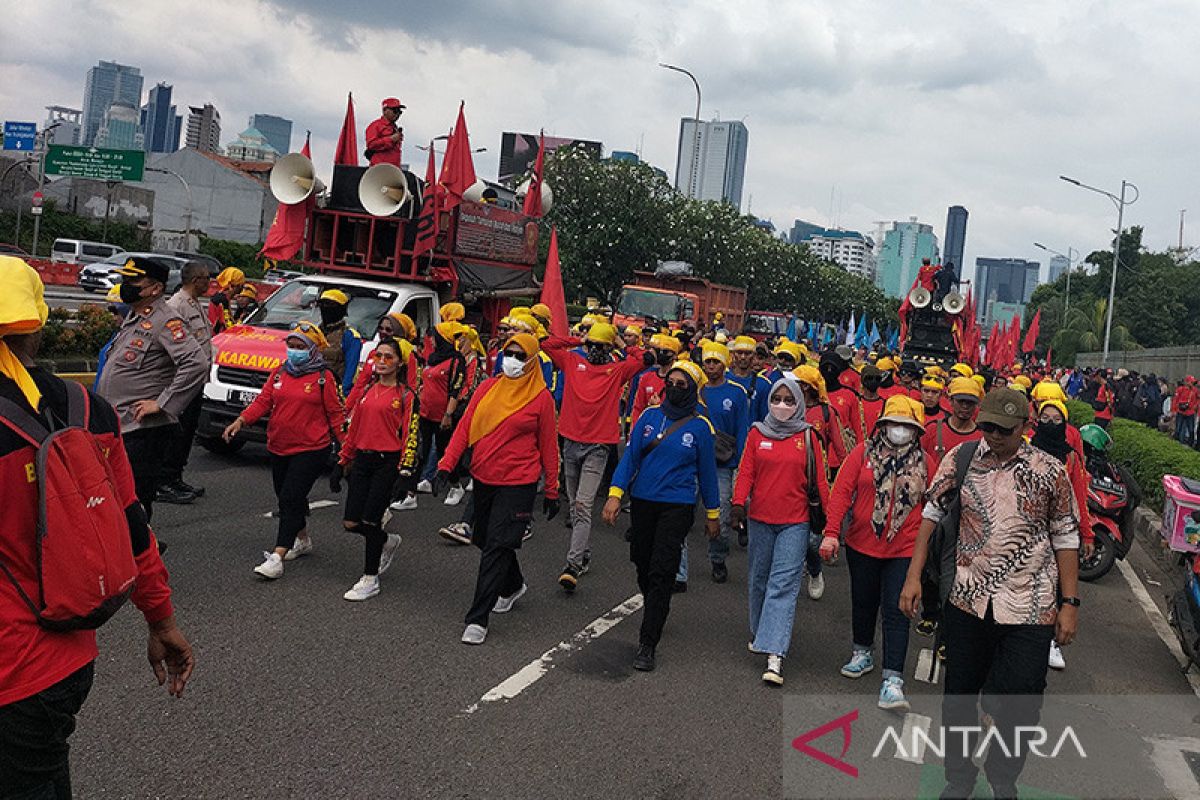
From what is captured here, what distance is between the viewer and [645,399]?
9.30 m

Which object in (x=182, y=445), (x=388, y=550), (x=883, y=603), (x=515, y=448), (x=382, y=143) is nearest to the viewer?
(x=883, y=603)

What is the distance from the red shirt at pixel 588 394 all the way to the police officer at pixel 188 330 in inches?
97.1

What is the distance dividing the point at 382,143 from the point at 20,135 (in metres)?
35.4

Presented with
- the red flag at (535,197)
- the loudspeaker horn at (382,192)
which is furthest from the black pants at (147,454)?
the red flag at (535,197)

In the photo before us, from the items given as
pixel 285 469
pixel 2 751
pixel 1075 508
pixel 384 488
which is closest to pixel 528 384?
pixel 384 488

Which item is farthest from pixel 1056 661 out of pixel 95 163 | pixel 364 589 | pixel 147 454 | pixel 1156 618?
pixel 95 163

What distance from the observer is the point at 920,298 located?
82.9 ft

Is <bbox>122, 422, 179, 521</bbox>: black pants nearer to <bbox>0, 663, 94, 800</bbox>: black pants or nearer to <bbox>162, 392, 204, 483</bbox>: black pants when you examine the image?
<bbox>162, 392, 204, 483</bbox>: black pants

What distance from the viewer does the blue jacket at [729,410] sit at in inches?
Answer: 335

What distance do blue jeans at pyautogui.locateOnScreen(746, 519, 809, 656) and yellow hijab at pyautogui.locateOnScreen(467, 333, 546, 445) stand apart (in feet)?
5.13

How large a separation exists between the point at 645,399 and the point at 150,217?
5522 cm

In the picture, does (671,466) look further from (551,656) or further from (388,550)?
(388,550)

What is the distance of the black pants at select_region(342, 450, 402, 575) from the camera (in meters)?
6.98

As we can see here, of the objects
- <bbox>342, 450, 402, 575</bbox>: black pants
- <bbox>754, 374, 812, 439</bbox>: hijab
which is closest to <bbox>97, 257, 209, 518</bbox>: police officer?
<bbox>342, 450, 402, 575</bbox>: black pants
